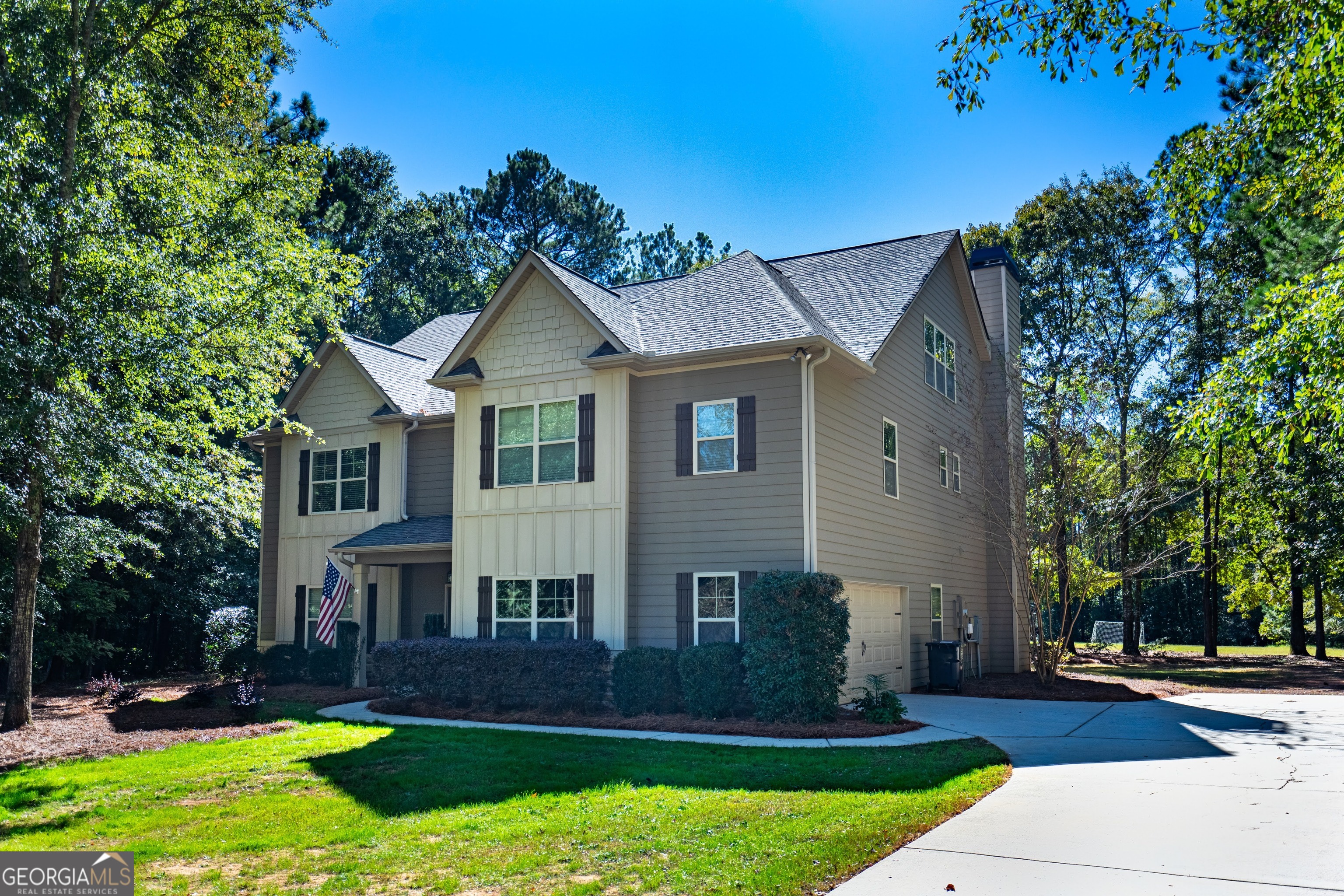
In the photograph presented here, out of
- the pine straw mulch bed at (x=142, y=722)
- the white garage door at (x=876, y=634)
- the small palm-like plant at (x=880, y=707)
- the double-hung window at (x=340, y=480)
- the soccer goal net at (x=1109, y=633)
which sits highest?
the double-hung window at (x=340, y=480)

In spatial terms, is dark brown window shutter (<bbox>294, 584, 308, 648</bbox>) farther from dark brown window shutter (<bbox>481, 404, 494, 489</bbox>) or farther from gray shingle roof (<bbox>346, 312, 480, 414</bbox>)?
dark brown window shutter (<bbox>481, 404, 494, 489</bbox>)

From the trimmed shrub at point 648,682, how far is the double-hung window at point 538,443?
10.4 feet

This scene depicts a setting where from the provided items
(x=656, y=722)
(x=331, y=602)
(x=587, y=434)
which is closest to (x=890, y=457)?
(x=587, y=434)

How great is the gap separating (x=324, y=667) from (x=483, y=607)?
4.30m

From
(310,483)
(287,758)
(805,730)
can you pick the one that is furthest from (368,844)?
(310,483)

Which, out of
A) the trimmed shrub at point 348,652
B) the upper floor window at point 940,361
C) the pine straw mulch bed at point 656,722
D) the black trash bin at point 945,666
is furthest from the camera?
the upper floor window at point 940,361

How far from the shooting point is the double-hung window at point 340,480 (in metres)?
19.9

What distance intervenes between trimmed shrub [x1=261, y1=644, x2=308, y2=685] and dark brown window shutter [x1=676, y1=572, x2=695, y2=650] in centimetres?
797

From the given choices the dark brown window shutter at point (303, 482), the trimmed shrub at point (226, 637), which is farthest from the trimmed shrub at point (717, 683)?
the trimmed shrub at point (226, 637)

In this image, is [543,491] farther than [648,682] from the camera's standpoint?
Yes

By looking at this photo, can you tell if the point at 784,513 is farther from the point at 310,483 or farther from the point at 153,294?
the point at 310,483

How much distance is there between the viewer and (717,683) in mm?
13500

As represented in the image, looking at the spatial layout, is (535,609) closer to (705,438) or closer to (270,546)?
(705,438)

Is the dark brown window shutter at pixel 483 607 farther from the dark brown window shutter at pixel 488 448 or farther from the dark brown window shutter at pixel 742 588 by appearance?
the dark brown window shutter at pixel 742 588
